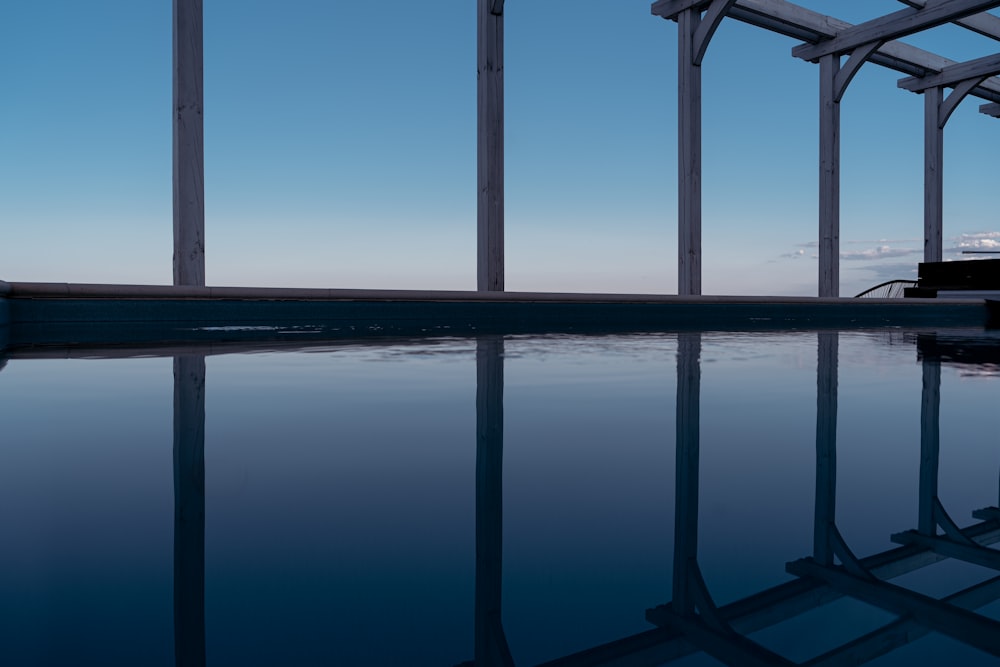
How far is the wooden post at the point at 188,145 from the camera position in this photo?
3779 mm

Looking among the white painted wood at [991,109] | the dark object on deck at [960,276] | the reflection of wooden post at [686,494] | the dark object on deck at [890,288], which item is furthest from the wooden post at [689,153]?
the white painted wood at [991,109]

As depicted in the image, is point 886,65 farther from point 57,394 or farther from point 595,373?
point 57,394

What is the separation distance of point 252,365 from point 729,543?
1733mm

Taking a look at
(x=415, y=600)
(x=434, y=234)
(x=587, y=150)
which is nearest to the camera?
(x=415, y=600)

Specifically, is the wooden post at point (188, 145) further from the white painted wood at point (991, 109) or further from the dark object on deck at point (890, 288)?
the white painted wood at point (991, 109)

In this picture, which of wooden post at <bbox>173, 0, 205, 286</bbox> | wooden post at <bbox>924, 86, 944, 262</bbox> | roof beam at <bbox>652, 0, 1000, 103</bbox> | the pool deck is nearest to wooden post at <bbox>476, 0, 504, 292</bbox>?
the pool deck

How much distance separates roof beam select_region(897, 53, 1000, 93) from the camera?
739 centimetres

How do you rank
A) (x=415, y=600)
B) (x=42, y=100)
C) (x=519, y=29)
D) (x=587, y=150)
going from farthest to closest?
(x=587, y=150) → (x=519, y=29) → (x=42, y=100) → (x=415, y=600)

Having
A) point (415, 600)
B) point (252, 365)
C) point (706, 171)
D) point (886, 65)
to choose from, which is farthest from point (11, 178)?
point (886, 65)

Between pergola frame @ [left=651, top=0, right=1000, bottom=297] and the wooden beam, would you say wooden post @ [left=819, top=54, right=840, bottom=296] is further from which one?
the wooden beam

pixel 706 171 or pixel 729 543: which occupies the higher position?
pixel 706 171

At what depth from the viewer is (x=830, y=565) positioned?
50 cm

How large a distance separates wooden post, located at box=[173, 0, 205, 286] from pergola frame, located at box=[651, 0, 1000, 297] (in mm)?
3873

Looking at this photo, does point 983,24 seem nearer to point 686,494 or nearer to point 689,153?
point 689,153
